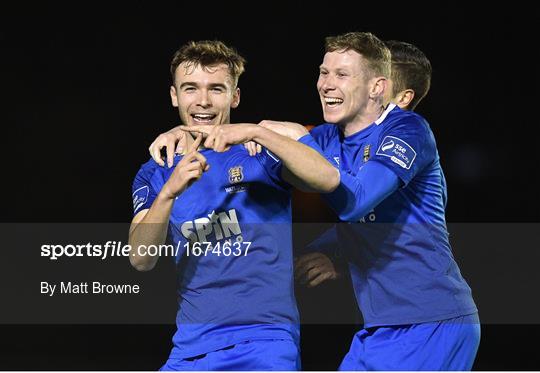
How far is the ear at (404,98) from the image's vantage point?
3.69 metres

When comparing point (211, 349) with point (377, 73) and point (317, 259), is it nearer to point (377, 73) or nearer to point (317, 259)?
point (317, 259)

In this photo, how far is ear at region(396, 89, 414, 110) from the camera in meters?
3.69

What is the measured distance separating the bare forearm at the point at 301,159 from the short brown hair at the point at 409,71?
1.04 meters

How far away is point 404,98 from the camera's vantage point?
12.2 feet

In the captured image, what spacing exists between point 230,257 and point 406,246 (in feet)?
2.00

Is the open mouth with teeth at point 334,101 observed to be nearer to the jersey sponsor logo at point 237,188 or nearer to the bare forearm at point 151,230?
the jersey sponsor logo at point 237,188

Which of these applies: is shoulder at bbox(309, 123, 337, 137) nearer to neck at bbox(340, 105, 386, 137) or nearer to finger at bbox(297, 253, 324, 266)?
neck at bbox(340, 105, 386, 137)

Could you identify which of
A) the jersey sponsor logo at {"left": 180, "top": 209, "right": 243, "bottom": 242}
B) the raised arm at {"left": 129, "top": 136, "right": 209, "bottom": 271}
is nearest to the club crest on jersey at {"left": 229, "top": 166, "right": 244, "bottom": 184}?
the jersey sponsor logo at {"left": 180, "top": 209, "right": 243, "bottom": 242}

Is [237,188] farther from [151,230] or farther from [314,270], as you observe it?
[314,270]

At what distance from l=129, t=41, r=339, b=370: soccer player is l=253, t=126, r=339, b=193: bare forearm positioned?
0.12 metres

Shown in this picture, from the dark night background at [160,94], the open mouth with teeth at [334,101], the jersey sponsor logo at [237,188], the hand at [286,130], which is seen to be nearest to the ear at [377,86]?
the open mouth with teeth at [334,101]

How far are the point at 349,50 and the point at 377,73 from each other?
13cm

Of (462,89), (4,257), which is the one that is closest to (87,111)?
(4,257)

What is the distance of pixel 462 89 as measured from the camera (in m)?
6.36
